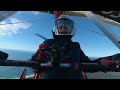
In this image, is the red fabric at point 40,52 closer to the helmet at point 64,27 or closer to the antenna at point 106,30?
the helmet at point 64,27

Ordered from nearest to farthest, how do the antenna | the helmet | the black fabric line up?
the black fabric, the helmet, the antenna

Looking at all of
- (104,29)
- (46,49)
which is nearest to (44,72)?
(46,49)

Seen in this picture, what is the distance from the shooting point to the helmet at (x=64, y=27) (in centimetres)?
303

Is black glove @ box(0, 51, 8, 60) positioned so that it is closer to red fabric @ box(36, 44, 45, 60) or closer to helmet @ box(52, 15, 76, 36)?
red fabric @ box(36, 44, 45, 60)

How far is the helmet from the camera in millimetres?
3029

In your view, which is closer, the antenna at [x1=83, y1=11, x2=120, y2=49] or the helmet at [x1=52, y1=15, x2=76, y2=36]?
the helmet at [x1=52, y1=15, x2=76, y2=36]

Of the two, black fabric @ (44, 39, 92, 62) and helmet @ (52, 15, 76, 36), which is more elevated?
helmet @ (52, 15, 76, 36)

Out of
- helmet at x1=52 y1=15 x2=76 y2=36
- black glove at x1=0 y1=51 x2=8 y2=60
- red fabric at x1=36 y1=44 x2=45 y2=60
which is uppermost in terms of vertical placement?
helmet at x1=52 y1=15 x2=76 y2=36

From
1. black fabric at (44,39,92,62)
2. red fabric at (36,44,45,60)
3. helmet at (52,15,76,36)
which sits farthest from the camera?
helmet at (52,15,76,36)

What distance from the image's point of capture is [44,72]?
284 centimetres

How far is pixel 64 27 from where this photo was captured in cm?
303

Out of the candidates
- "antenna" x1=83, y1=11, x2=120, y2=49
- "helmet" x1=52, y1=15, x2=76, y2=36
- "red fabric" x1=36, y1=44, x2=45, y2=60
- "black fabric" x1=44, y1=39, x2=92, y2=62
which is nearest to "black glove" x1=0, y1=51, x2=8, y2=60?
"red fabric" x1=36, y1=44, x2=45, y2=60
